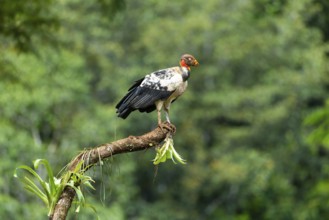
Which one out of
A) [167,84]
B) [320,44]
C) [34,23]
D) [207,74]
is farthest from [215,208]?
A: [167,84]

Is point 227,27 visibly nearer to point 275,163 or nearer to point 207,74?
point 207,74

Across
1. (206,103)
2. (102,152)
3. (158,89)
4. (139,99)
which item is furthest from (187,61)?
(206,103)

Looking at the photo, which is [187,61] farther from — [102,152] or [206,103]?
[206,103]

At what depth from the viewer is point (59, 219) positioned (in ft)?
12.8

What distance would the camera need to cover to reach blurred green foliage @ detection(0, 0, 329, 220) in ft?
78.4

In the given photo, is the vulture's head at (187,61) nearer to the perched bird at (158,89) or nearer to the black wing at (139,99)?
the perched bird at (158,89)

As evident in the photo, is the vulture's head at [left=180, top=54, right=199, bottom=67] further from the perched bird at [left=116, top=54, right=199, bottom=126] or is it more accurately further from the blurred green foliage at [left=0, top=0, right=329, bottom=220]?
the blurred green foliage at [left=0, top=0, right=329, bottom=220]

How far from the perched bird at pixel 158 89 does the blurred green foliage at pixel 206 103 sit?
17784 millimetres

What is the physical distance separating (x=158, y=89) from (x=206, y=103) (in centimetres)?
2540

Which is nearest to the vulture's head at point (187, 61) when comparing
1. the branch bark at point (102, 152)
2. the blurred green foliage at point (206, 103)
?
the branch bark at point (102, 152)

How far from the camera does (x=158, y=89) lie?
458cm

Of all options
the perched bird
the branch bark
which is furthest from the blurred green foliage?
the branch bark

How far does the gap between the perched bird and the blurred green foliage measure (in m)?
17.8

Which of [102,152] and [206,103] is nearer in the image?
[102,152]
